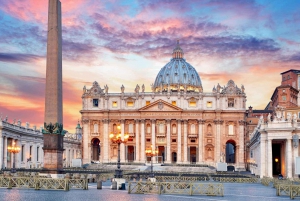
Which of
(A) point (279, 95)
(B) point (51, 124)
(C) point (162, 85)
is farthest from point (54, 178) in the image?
(C) point (162, 85)

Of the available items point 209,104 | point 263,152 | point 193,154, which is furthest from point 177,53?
point 263,152

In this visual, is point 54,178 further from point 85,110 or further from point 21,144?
point 85,110

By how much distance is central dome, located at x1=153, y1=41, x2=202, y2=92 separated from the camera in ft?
424

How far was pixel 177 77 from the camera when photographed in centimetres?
13062

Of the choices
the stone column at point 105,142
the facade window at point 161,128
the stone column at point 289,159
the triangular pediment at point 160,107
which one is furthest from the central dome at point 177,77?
the stone column at point 289,159

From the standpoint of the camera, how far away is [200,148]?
9969cm

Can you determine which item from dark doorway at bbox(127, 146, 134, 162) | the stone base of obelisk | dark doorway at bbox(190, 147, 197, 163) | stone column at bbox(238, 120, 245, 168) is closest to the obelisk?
the stone base of obelisk

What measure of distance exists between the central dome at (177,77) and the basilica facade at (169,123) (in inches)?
1030

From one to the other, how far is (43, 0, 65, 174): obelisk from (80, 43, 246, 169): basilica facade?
70115 millimetres

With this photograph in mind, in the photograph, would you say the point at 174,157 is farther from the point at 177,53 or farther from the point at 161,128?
the point at 177,53

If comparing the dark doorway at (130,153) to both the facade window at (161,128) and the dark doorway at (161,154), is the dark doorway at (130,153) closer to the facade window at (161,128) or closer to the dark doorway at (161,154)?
the dark doorway at (161,154)

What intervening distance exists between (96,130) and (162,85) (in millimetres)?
33458

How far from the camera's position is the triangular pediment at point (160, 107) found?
99.9 m

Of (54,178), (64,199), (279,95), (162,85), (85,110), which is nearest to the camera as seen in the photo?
(64,199)
